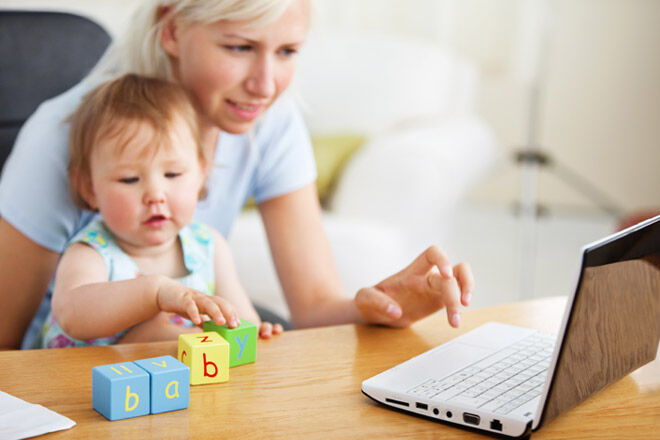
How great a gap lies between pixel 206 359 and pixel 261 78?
54 centimetres

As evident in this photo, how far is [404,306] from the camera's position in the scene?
1.03 metres

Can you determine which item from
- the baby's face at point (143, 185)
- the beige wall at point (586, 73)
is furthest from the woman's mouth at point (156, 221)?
the beige wall at point (586, 73)

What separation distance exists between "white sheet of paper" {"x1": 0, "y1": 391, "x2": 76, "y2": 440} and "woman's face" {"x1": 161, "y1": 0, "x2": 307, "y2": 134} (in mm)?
626

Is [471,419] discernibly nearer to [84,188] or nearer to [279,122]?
[84,188]

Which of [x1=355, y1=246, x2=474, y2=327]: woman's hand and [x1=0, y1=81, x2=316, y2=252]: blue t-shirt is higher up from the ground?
[x1=0, y1=81, x2=316, y2=252]: blue t-shirt

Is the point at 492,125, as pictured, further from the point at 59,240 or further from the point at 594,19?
the point at 59,240

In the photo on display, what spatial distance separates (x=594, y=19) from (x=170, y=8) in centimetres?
345

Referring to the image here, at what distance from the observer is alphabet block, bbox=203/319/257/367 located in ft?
2.76

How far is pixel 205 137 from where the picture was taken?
52.7 inches

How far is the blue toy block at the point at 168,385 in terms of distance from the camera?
70 cm

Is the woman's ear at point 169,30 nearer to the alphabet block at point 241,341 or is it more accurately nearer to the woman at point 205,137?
the woman at point 205,137

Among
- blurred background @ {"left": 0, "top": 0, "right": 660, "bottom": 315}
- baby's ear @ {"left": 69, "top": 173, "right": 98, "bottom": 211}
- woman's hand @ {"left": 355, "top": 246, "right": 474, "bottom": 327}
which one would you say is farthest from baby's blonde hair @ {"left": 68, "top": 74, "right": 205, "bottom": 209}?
blurred background @ {"left": 0, "top": 0, "right": 660, "bottom": 315}

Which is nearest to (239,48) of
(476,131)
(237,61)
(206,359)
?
(237,61)

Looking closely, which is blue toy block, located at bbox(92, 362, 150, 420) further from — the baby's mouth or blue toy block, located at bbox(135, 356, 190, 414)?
the baby's mouth
